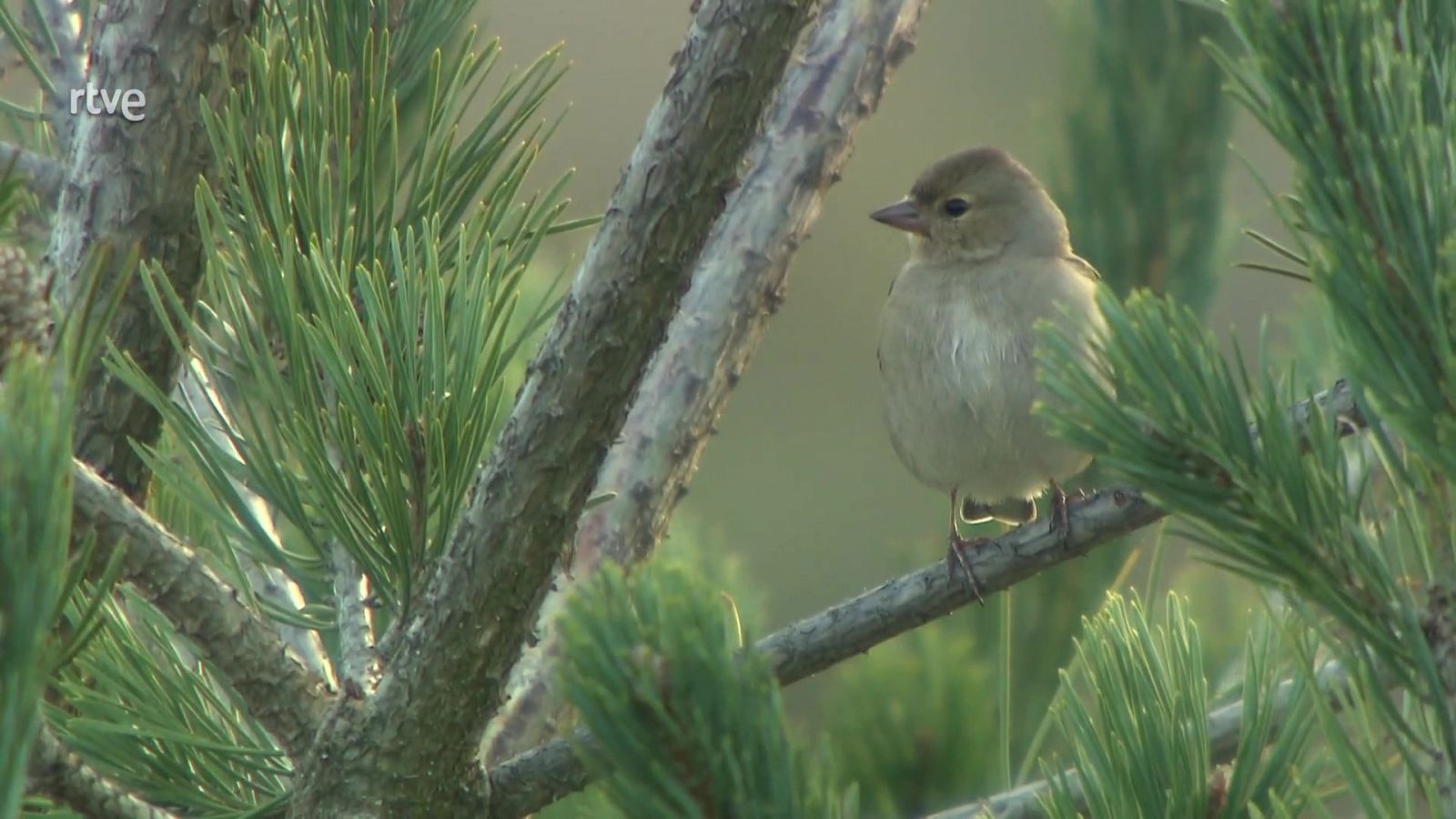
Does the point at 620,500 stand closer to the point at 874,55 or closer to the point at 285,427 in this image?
the point at 874,55

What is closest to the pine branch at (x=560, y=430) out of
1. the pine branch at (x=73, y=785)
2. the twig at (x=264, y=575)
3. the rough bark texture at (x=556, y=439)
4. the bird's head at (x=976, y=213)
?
the rough bark texture at (x=556, y=439)

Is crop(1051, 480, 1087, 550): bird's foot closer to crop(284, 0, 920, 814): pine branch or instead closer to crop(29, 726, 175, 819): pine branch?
crop(284, 0, 920, 814): pine branch

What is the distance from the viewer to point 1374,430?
25.8 inches

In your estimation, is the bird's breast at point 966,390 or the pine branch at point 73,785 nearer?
the pine branch at point 73,785

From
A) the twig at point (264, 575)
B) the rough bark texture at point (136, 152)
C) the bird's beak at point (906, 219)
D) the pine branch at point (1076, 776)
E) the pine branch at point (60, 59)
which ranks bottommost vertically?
the pine branch at point (1076, 776)

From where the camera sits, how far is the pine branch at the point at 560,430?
0.78 meters

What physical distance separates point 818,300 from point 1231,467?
5.75 metres

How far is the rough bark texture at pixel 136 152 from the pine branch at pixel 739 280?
0.51 meters

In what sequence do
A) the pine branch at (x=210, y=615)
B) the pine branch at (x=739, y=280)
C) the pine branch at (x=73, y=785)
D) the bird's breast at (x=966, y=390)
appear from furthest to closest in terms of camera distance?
1. the bird's breast at (x=966, y=390)
2. the pine branch at (x=739, y=280)
3. the pine branch at (x=210, y=615)
4. the pine branch at (x=73, y=785)

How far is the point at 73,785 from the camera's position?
2.39 ft
